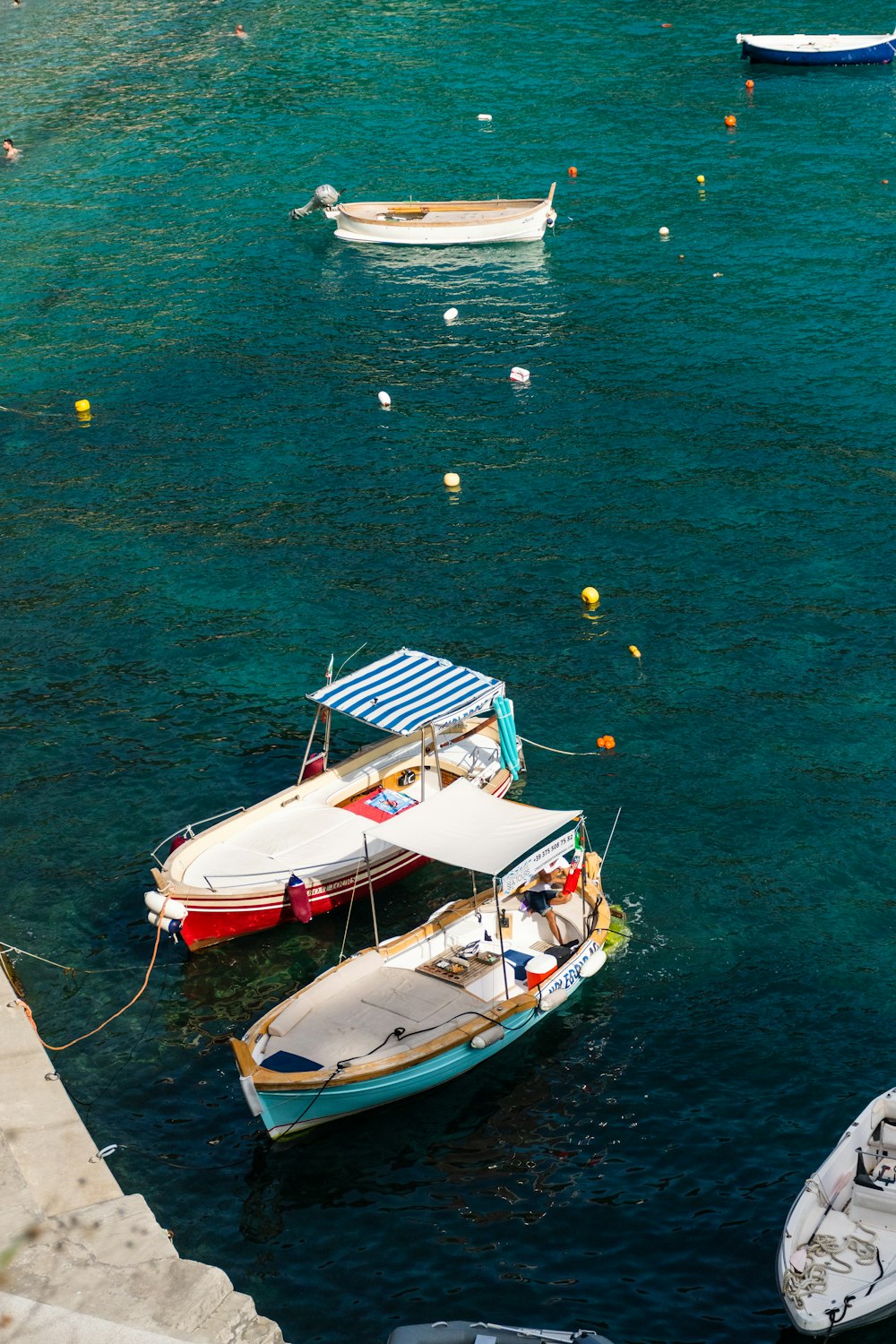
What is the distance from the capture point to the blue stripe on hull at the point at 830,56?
245 ft

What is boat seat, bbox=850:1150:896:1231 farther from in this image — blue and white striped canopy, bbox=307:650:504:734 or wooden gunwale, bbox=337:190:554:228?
wooden gunwale, bbox=337:190:554:228

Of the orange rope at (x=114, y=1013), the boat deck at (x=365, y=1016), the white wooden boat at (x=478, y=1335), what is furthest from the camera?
the orange rope at (x=114, y=1013)

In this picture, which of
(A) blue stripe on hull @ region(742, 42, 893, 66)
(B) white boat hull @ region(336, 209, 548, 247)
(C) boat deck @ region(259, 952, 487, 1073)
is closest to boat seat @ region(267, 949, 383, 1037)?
(C) boat deck @ region(259, 952, 487, 1073)

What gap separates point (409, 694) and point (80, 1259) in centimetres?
1377

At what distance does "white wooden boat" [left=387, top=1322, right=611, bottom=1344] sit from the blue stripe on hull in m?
70.4

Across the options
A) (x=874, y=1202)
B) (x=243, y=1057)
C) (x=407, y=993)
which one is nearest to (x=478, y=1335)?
(x=874, y=1202)

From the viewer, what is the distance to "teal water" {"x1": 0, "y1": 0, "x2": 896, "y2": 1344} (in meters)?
22.4

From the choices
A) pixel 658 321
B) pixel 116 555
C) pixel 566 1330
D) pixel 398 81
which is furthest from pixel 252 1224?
pixel 398 81

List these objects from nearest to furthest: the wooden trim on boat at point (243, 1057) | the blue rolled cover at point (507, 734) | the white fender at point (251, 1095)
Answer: the white fender at point (251, 1095), the wooden trim on boat at point (243, 1057), the blue rolled cover at point (507, 734)

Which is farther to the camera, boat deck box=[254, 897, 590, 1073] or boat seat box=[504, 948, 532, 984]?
boat seat box=[504, 948, 532, 984]

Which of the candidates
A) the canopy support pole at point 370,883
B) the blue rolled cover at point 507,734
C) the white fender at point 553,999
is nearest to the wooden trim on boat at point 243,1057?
the canopy support pole at point 370,883

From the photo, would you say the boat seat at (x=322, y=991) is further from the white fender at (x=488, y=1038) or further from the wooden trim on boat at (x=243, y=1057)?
the white fender at (x=488, y=1038)

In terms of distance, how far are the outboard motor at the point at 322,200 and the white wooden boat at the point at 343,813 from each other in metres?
35.3

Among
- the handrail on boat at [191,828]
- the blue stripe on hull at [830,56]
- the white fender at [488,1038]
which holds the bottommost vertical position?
the handrail on boat at [191,828]
